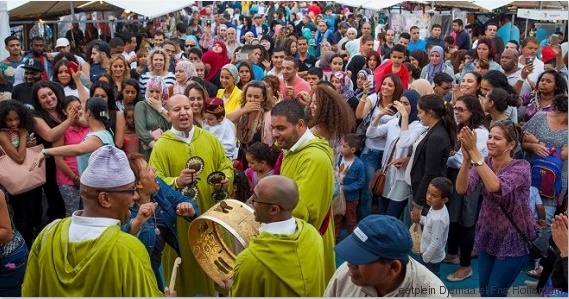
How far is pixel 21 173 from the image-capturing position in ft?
19.5

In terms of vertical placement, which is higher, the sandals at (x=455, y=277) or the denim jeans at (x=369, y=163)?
the denim jeans at (x=369, y=163)

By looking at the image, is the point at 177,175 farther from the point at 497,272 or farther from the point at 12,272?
the point at 497,272

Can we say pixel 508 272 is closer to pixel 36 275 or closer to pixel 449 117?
pixel 449 117

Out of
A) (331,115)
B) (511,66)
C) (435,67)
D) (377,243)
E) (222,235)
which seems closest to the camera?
(377,243)

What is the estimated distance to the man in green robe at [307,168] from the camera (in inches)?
165

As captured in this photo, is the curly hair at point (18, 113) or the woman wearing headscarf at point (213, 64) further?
the woman wearing headscarf at point (213, 64)

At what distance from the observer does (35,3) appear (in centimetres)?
1280

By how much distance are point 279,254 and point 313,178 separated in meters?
1.06

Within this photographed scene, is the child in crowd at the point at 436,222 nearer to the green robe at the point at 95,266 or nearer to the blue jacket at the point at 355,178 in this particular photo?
the blue jacket at the point at 355,178

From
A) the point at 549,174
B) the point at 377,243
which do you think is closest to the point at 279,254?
the point at 377,243

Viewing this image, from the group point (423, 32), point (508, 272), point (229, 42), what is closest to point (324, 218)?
point (508, 272)

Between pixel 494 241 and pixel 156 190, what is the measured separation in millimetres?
2414

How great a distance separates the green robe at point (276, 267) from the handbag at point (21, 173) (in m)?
3.35

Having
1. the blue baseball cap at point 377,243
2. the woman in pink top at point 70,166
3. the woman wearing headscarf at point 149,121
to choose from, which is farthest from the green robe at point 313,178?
the woman in pink top at point 70,166
